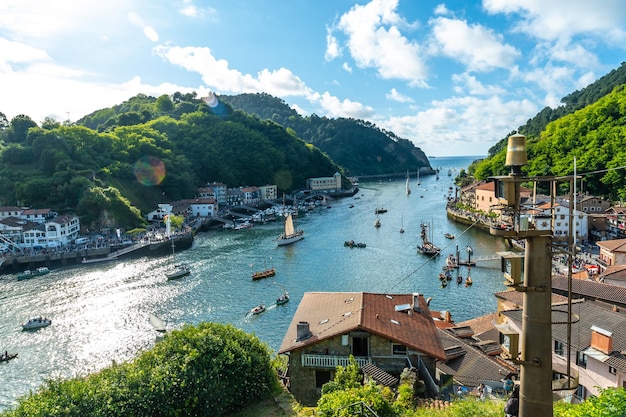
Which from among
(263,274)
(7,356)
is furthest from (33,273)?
(263,274)

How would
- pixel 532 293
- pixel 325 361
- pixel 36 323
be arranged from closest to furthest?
1. pixel 532 293
2. pixel 325 361
3. pixel 36 323

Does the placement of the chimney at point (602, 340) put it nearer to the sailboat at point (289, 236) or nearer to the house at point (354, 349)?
the house at point (354, 349)

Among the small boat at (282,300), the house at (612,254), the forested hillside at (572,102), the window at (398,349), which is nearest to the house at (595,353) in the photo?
the window at (398,349)

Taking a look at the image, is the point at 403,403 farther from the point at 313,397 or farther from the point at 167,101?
the point at 167,101

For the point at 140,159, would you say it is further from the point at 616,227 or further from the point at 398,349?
the point at 398,349

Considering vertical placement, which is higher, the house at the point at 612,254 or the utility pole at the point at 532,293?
the utility pole at the point at 532,293

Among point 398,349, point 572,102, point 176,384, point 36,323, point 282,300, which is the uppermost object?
point 572,102

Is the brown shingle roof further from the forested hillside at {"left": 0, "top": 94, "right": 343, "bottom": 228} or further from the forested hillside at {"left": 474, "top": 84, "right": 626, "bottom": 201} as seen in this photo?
the forested hillside at {"left": 0, "top": 94, "right": 343, "bottom": 228}

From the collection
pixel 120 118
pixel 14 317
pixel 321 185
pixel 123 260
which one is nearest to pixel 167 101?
pixel 120 118
